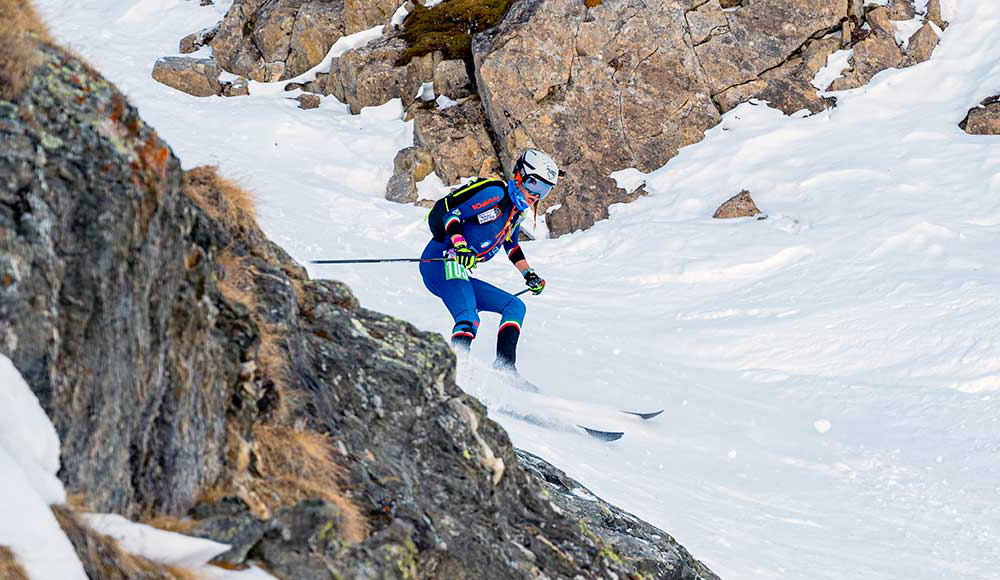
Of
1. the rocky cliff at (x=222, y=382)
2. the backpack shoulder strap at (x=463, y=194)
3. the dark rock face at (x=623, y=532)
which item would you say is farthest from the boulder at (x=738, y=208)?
the rocky cliff at (x=222, y=382)

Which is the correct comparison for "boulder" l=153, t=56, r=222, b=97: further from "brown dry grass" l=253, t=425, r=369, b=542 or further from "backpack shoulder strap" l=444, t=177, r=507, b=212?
"brown dry grass" l=253, t=425, r=369, b=542

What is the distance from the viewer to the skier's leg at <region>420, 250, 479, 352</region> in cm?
915

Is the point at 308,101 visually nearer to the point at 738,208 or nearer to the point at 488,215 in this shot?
the point at 738,208

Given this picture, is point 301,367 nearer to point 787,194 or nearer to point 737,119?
point 787,194

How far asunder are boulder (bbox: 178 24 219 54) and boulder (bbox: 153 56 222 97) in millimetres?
2147

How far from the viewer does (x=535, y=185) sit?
9516 millimetres

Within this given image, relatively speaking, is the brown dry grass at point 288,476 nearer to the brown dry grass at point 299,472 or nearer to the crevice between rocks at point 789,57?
the brown dry grass at point 299,472

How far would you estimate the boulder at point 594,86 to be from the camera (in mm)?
21344

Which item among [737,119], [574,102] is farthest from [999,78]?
[574,102]

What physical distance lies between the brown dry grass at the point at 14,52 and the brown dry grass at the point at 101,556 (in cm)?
159

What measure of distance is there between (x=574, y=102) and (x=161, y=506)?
63.6ft

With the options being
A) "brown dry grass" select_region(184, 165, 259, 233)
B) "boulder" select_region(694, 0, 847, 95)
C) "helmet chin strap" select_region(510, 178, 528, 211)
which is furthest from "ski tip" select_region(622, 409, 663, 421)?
"boulder" select_region(694, 0, 847, 95)

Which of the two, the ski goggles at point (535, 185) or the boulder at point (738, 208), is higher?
the ski goggles at point (535, 185)

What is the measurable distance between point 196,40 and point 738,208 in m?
18.9
